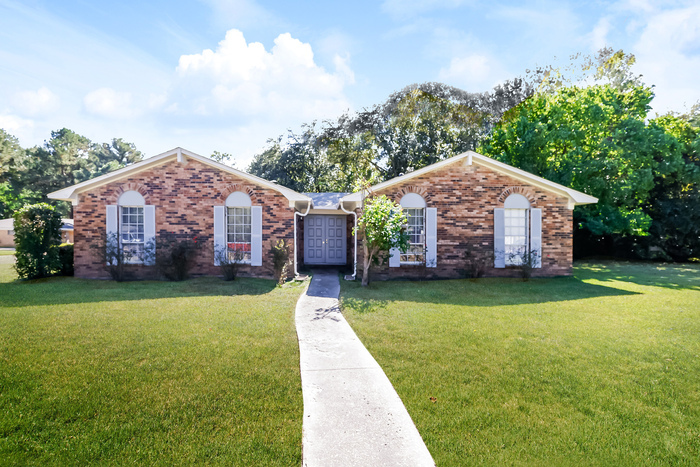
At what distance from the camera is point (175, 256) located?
1216 centimetres

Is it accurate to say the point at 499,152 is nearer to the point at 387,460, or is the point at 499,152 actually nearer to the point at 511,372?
the point at 511,372

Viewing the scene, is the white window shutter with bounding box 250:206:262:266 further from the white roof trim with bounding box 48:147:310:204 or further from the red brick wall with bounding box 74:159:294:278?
the white roof trim with bounding box 48:147:310:204

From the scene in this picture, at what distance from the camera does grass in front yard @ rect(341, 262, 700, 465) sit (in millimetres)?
3270

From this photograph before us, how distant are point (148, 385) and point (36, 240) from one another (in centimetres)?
1140

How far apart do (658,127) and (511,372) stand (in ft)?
71.4

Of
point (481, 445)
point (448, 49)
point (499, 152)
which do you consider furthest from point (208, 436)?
point (499, 152)

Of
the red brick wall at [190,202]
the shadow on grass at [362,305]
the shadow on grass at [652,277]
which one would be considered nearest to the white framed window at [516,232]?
the shadow on grass at [652,277]

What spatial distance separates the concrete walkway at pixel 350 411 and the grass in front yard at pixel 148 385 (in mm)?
196

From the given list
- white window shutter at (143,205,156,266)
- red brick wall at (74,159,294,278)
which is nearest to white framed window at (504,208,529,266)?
red brick wall at (74,159,294,278)

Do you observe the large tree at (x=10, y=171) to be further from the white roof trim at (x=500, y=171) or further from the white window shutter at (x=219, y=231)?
the white roof trim at (x=500, y=171)

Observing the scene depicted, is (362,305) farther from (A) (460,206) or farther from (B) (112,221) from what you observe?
(B) (112,221)

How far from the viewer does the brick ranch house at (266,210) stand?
1272 cm

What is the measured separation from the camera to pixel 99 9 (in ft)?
28.2

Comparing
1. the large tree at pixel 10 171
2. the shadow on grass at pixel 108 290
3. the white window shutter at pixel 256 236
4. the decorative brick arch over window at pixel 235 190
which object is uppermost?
the large tree at pixel 10 171
